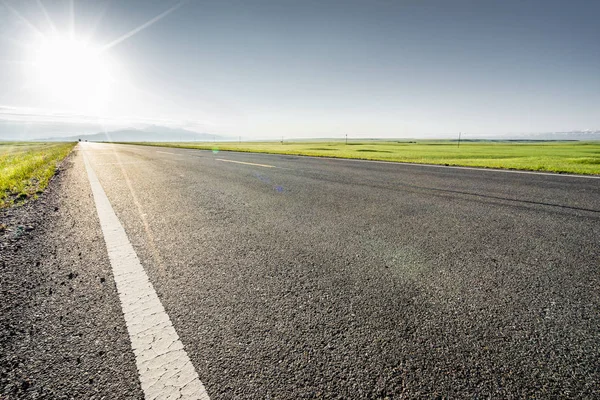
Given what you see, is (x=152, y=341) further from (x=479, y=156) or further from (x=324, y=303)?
(x=479, y=156)

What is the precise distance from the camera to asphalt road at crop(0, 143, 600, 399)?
1.12 m

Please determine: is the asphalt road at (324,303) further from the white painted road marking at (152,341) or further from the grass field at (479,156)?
the grass field at (479,156)

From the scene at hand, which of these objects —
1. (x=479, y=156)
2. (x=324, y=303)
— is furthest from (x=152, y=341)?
(x=479, y=156)

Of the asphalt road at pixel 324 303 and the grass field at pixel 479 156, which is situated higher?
the grass field at pixel 479 156

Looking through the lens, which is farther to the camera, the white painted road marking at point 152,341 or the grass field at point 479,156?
the grass field at point 479,156

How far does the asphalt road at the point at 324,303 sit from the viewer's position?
1.12 meters

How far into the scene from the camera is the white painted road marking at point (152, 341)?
1.06 meters

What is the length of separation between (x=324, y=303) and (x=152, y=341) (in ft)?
2.99

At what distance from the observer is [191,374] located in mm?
1123

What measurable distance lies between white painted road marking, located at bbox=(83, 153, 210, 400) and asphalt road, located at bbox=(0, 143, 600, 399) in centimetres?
4

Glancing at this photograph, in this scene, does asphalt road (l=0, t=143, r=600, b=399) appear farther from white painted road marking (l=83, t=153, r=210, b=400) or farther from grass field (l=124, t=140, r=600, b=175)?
grass field (l=124, t=140, r=600, b=175)

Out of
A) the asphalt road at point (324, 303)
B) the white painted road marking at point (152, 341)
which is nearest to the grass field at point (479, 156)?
the asphalt road at point (324, 303)

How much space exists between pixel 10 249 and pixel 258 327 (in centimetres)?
259

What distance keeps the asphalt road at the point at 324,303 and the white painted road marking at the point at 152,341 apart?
0.04 meters
